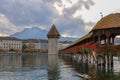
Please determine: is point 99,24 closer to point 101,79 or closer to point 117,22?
point 117,22

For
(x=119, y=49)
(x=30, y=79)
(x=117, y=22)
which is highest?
(x=117, y=22)

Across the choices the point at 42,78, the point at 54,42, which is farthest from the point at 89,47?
the point at 54,42

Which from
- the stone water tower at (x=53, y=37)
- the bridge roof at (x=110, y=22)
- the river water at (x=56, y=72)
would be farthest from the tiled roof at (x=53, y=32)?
the bridge roof at (x=110, y=22)

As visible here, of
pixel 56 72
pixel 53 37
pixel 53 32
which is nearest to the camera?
pixel 56 72

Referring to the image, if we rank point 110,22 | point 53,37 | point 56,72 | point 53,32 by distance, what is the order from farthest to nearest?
point 53,37 → point 53,32 → point 110,22 → point 56,72

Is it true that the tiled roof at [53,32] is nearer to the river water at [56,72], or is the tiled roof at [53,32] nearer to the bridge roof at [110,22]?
the river water at [56,72]

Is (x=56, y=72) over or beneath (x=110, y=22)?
beneath

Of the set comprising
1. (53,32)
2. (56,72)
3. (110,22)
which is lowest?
(56,72)

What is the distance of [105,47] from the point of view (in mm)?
58406

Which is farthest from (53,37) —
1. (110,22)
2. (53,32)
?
(110,22)

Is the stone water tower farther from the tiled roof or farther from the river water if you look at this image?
the river water

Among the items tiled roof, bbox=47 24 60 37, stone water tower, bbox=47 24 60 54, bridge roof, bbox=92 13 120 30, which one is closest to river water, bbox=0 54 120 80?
bridge roof, bbox=92 13 120 30

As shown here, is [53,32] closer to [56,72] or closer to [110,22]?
[110,22]

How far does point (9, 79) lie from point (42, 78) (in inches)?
172
